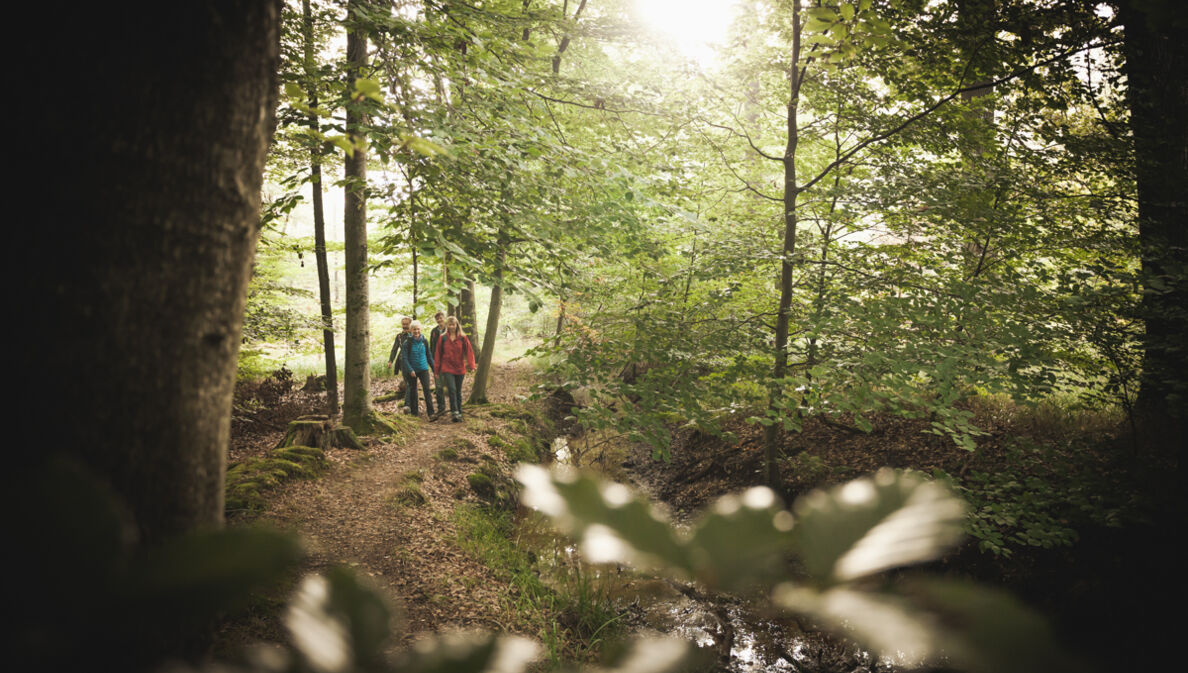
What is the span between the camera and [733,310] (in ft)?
18.2

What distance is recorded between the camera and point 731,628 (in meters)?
4.77

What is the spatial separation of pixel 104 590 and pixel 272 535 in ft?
0.30

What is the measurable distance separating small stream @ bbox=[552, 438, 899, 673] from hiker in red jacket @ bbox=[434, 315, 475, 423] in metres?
3.88

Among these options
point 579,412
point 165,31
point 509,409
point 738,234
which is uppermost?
point 738,234

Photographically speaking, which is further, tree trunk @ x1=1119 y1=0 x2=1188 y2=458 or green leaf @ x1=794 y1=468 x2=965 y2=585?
tree trunk @ x1=1119 y1=0 x2=1188 y2=458

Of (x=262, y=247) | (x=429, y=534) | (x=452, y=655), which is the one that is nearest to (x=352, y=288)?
(x=262, y=247)

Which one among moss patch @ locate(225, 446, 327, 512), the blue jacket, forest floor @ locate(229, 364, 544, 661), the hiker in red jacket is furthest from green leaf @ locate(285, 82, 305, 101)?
the blue jacket

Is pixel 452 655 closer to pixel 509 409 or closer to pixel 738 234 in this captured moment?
pixel 738 234

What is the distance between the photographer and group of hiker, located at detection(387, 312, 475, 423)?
27.9ft

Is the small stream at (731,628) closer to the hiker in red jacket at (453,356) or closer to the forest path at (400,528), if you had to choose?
the forest path at (400,528)

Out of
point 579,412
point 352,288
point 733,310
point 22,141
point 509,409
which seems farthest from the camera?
point 509,409

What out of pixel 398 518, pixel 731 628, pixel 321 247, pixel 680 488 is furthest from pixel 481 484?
pixel 321 247

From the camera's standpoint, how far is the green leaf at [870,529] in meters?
0.40

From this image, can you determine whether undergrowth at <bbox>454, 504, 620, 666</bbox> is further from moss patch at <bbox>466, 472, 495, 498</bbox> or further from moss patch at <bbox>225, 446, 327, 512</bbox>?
moss patch at <bbox>225, 446, 327, 512</bbox>
